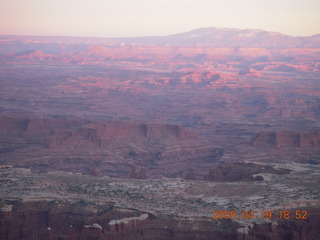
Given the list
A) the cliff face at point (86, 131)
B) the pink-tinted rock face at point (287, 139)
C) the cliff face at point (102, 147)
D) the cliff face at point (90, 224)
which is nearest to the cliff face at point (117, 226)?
the cliff face at point (90, 224)

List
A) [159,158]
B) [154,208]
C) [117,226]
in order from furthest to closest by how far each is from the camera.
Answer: [159,158]
[154,208]
[117,226]

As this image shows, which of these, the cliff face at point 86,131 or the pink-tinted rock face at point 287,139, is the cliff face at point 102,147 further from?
the pink-tinted rock face at point 287,139

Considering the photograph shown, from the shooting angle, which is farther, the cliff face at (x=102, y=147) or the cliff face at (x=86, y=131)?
the cliff face at (x=86, y=131)
